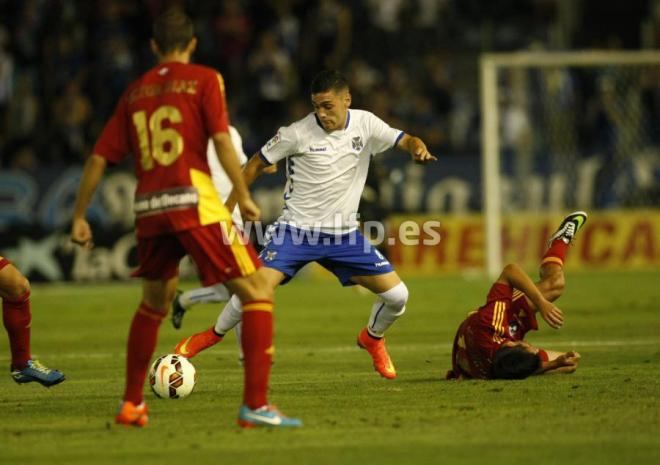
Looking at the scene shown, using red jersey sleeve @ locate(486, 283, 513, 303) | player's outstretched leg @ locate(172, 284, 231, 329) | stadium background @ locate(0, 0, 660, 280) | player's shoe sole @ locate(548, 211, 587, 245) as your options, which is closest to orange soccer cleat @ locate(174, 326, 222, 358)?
player's outstretched leg @ locate(172, 284, 231, 329)

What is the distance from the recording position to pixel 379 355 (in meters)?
9.69

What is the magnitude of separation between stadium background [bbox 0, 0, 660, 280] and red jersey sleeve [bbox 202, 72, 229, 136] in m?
11.0

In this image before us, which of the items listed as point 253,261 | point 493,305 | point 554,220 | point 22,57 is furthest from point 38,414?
point 22,57

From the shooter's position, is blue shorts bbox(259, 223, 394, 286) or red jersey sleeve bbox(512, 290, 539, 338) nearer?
red jersey sleeve bbox(512, 290, 539, 338)

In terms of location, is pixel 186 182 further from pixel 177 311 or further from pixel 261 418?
pixel 177 311

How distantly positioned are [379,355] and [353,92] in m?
13.0

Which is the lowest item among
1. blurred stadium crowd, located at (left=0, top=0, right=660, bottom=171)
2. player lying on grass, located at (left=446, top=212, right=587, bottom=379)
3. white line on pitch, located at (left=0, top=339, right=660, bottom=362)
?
white line on pitch, located at (left=0, top=339, right=660, bottom=362)

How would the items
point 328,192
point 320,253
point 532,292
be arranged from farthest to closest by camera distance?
point 328,192, point 320,253, point 532,292

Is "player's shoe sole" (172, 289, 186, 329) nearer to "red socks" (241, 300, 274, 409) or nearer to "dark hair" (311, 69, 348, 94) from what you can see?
"dark hair" (311, 69, 348, 94)

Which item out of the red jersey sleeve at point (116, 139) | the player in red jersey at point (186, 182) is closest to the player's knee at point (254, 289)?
the player in red jersey at point (186, 182)

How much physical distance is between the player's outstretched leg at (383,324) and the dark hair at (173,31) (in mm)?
3144

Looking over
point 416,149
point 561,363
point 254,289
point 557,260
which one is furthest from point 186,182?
point 557,260

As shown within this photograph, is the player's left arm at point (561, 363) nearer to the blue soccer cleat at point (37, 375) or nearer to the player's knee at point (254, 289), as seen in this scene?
the player's knee at point (254, 289)

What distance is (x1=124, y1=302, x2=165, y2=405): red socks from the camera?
720 cm
